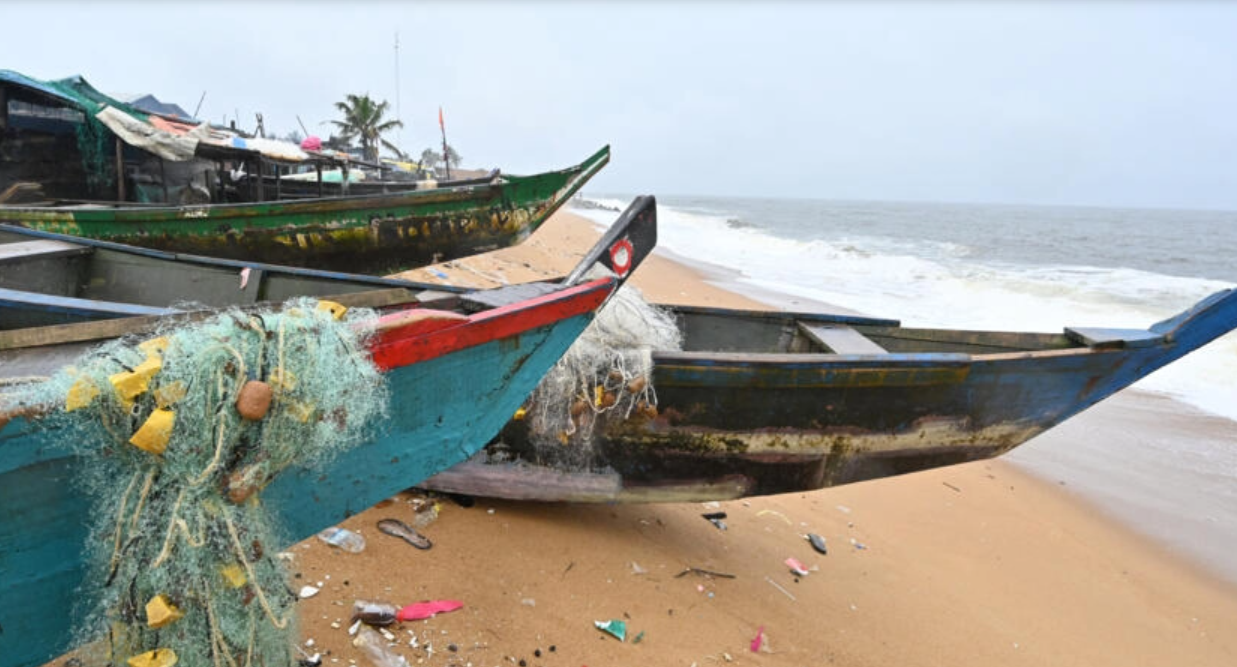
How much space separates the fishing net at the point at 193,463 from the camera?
147 centimetres

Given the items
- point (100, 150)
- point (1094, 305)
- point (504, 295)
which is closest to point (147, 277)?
point (504, 295)

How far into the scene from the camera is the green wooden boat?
585 cm

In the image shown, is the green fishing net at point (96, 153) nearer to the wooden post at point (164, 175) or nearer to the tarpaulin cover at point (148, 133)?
the tarpaulin cover at point (148, 133)

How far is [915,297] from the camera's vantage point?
15.5 m

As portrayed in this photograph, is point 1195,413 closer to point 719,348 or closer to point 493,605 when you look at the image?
point 719,348

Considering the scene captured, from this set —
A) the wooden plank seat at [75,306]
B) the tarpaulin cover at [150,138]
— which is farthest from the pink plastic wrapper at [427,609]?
the tarpaulin cover at [150,138]

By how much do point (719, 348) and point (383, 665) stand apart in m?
3.17

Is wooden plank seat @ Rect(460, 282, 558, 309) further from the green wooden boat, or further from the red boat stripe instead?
the green wooden boat

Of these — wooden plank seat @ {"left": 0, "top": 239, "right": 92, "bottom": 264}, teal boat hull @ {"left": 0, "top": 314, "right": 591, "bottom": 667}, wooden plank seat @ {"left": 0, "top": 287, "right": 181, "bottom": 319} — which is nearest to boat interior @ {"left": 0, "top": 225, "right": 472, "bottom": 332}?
wooden plank seat @ {"left": 0, "top": 239, "right": 92, "bottom": 264}

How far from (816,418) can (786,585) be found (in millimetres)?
1038

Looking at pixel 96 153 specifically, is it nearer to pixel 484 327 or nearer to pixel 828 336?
pixel 484 327

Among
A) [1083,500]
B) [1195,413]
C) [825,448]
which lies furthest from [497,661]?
[1195,413]

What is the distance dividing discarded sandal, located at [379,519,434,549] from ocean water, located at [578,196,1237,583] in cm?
564

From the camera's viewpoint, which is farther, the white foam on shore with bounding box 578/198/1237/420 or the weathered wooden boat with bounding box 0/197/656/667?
the white foam on shore with bounding box 578/198/1237/420
